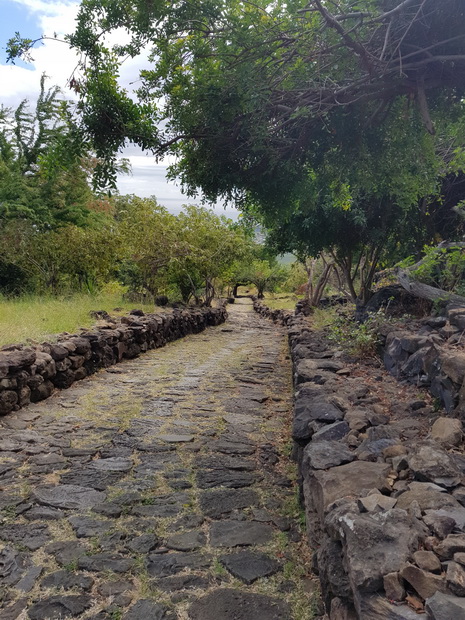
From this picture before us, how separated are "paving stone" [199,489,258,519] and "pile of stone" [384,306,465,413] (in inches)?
72.2

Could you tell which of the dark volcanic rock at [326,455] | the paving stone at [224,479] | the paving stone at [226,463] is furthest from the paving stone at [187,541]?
the paving stone at [226,463]

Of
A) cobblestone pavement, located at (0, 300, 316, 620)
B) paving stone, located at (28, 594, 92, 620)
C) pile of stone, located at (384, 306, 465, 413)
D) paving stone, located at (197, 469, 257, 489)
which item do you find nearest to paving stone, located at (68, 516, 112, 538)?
cobblestone pavement, located at (0, 300, 316, 620)

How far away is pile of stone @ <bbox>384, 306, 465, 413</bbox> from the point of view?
13.3ft

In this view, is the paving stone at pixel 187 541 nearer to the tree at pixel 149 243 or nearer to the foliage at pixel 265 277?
the tree at pixel 149 243

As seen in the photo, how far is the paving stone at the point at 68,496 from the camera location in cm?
397

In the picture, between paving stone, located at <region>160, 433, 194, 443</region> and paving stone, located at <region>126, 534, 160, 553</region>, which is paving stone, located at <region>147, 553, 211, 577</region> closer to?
paving stone, located at <region>126, 534, 160, 553</region>

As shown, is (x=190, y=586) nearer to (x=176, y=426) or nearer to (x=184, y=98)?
(x=176, y=426)

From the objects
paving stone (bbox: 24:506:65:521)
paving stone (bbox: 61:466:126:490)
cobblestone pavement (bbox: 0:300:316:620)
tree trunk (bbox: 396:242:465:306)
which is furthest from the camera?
tree trunk (bbox: 396:242:465:306)

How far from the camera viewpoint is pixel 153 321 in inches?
533

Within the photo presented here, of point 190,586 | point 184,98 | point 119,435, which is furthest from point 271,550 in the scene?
point 184,98

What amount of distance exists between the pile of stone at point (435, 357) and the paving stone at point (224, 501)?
1.83 metres

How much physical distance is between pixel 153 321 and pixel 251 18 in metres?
9.35

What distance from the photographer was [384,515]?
2.37 meters

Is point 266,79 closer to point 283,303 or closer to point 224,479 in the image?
point 224,479
